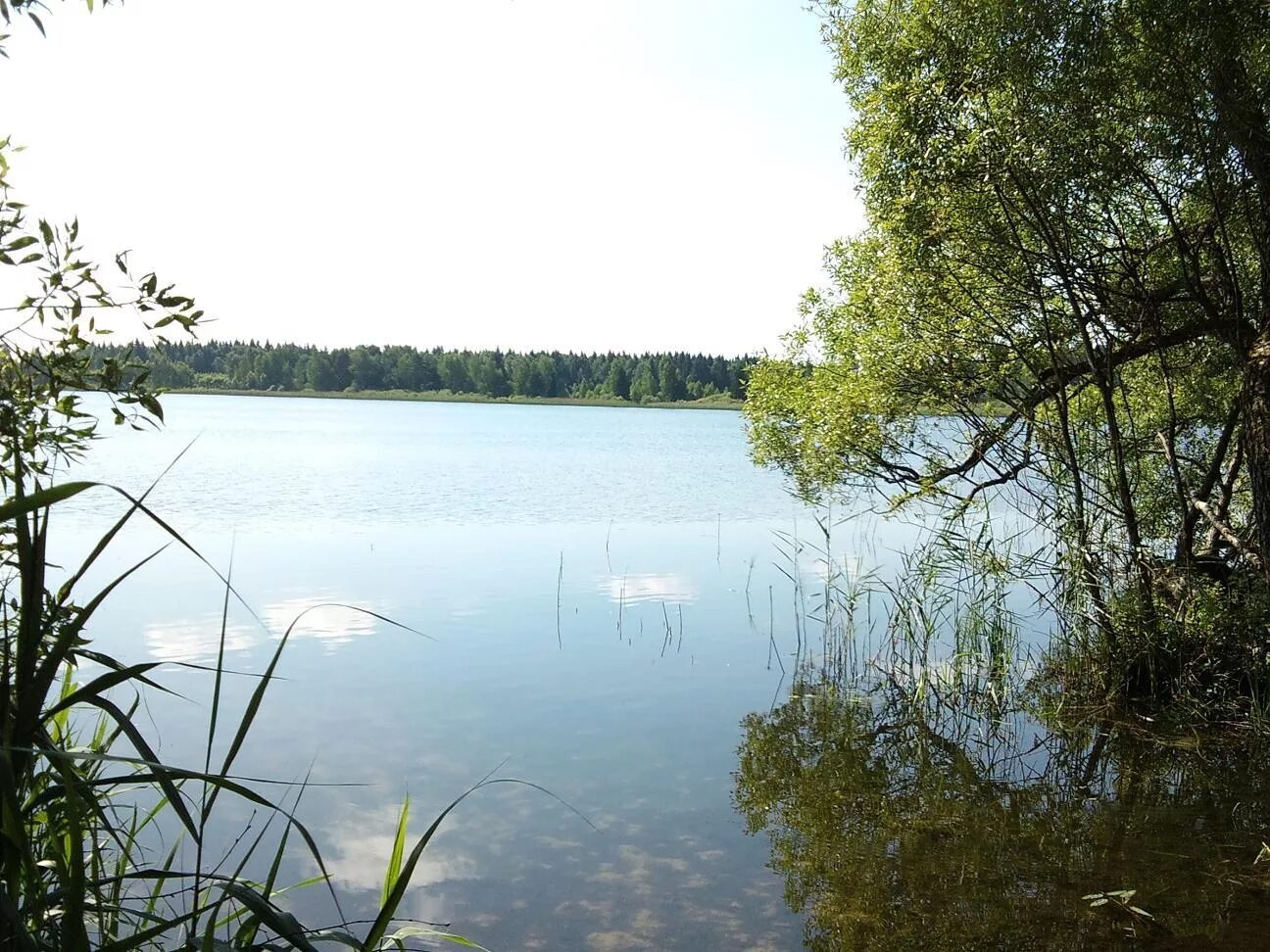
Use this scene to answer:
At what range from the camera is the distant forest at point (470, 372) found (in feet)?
297

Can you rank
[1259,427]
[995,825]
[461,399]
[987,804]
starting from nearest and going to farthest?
[995,825] < [987,804] < [1259,427] < [461,399]

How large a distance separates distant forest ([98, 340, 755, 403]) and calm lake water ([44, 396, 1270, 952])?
7539cm

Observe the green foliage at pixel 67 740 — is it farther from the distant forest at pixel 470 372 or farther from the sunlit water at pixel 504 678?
the distant forest at pixel 470 372

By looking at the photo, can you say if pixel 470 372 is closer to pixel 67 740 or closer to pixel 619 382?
pixel 619 382

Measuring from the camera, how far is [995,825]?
19.1 feet

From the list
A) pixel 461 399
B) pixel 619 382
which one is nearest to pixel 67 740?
pixel 619 382

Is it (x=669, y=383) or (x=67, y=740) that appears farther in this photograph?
(x=669, y=383)

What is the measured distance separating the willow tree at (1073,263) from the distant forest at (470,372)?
7742 centimetres

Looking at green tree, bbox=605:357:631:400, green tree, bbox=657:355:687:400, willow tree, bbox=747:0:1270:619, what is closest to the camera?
willow tree, bbox=747:0:1270:619

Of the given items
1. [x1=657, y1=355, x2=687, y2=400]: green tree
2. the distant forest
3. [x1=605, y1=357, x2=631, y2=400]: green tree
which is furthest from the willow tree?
[x1=605, y1=357, x2=631, y2=400]: green tree

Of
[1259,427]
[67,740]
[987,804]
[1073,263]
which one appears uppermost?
[1073,263]

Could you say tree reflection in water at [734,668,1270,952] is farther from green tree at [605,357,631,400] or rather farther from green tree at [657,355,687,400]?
green tree at [605,357,631,400]

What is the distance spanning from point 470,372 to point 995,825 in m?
96.7

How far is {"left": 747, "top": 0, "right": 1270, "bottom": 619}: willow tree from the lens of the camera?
6707 millimetres
